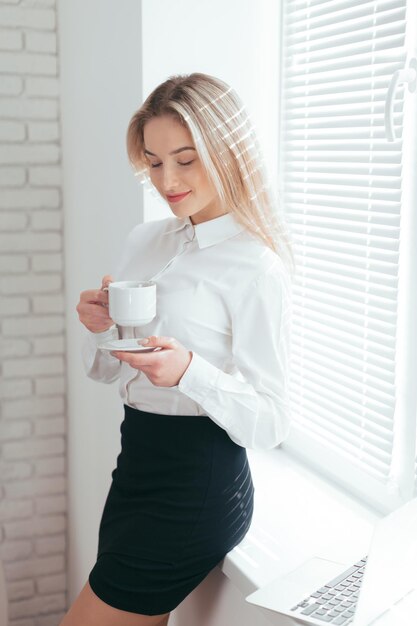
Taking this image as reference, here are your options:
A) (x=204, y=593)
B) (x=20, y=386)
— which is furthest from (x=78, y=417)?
(x=204, y=593)

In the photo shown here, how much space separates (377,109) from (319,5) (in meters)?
0.36

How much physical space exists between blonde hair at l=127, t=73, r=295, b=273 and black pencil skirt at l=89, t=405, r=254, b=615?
0.41m

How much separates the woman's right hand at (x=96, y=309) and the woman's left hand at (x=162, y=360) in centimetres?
21

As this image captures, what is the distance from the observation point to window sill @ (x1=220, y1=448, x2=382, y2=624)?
1541 mm

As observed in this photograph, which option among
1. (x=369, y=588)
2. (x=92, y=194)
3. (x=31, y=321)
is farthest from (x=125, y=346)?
(x=31, y=321)

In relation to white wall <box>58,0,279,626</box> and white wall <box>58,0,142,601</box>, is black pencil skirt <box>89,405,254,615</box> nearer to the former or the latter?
white wall <box>58,0,279,626</box>

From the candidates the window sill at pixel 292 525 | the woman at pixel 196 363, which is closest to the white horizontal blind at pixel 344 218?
the window sill at pixel 292 525

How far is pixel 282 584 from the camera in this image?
54.1 inches

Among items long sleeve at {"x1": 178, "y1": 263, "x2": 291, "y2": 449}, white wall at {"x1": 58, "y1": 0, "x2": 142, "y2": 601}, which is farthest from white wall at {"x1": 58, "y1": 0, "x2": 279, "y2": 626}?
long sleeve at {"x1": 178, "y1": 263, "x2": 291, "y2": 449}

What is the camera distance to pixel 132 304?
141 cm

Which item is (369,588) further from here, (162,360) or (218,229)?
(218,229)

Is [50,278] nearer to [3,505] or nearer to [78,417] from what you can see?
[78,417]

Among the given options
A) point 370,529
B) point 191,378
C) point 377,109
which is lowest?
point 370,529

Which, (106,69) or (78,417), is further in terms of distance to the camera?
(78,417)
